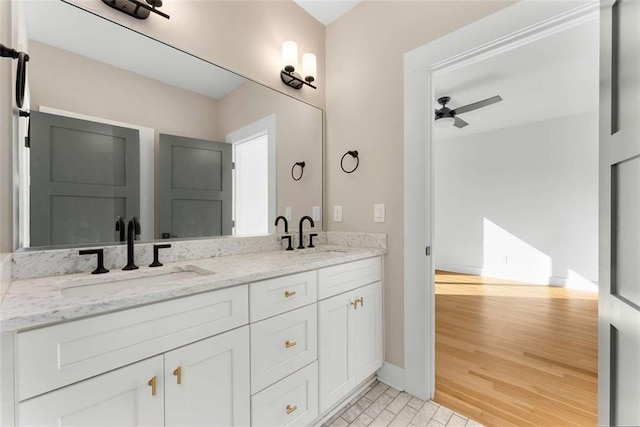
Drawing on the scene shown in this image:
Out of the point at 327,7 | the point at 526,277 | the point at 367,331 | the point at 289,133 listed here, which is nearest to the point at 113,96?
the point at 289,133

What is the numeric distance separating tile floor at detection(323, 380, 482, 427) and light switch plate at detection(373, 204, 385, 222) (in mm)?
1119

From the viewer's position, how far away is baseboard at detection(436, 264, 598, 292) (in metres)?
4.13

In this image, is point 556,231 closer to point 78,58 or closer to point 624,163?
point 624,163

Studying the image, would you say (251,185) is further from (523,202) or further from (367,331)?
(523,202)

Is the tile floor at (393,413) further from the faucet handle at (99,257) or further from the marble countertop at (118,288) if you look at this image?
the faucet handle at (99,257)

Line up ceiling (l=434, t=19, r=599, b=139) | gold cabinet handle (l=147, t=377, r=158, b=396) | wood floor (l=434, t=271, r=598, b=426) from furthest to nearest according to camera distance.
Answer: ceiling (l=434, t=19, r=599, b=139)
wood floor (l=434, t=271, r=598, b=426)
gold cabinet handle (l=147, t=377, r=158, b=396)

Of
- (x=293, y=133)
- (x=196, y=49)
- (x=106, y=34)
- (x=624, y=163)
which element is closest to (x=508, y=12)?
(x=624, y=163)

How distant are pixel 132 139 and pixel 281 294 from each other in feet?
3.43

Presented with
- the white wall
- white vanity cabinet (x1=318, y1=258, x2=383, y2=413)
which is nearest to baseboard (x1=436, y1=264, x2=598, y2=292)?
the white wall

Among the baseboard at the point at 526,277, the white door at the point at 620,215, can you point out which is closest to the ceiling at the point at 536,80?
the white door at the point at 620,215

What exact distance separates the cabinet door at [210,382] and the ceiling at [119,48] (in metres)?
1.34

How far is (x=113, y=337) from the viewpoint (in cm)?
81

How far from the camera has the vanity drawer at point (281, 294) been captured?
1.16 meters

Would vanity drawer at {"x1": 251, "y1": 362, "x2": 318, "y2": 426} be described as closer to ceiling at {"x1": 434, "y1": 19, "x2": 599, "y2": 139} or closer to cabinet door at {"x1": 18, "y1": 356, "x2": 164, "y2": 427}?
cabinet door at {"x1": 18, "y1": 356, "x2": 164, "y2": 427}
